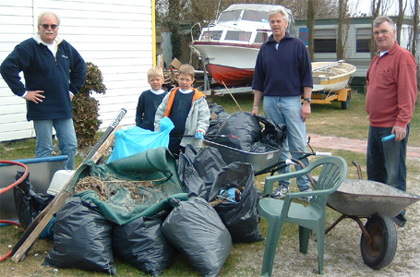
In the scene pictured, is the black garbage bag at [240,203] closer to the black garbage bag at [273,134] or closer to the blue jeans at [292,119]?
the black garbage bag at [273,134]

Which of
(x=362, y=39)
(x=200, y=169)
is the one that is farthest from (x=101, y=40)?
(x=362, y=39)

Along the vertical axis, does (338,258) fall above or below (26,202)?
below

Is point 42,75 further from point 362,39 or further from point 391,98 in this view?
point 362,39

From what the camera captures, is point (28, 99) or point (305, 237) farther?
point (28, 99)

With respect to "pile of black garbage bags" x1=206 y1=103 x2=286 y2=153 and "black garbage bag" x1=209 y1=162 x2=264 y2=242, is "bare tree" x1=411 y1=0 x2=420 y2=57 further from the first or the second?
"black garbage bag" x1=209 y1=162 x2=264 y2=242

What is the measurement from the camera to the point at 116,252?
3.62 meters

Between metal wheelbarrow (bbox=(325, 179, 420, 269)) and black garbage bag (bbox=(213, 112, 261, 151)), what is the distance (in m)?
1.19

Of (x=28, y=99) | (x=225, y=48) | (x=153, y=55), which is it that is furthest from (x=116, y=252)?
(x=225, y=48)

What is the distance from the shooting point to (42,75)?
4727 mm

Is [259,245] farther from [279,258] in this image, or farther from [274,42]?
[274,42]

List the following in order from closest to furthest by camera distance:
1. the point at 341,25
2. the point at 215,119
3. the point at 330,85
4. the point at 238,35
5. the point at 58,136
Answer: the point at 58,136 < the point at 215,119 < the point at 330,85 < the point at 238,35 < the point at 341,25

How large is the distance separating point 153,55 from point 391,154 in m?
7.02

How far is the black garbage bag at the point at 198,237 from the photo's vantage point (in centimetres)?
346

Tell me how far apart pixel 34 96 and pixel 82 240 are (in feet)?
6.12
